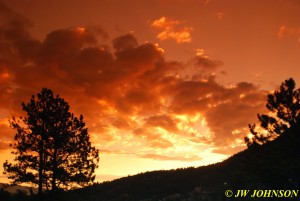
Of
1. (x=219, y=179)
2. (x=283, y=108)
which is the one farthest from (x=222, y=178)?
(x=283, y=108)

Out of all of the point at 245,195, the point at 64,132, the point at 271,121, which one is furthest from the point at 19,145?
the point at 245,195

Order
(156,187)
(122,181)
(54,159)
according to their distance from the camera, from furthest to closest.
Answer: (122,181) < (156,187) < (54,159)

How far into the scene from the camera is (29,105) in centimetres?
2855

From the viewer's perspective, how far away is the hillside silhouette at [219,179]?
89.9 feet

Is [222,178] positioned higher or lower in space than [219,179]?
higher

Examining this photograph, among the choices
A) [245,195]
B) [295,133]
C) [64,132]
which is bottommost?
[245,195]

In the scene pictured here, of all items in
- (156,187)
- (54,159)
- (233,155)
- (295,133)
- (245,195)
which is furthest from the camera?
(233,155)

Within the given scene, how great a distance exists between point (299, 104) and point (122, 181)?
52.0 metres

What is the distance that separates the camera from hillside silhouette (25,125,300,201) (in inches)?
1079

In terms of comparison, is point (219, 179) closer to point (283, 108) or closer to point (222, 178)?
point (222, 178)

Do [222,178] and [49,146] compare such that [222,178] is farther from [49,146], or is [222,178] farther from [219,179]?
[49,146]

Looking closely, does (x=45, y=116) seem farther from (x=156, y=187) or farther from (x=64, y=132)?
(x=156, y=187)

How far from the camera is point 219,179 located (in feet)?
181

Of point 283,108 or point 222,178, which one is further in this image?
point 222,178
